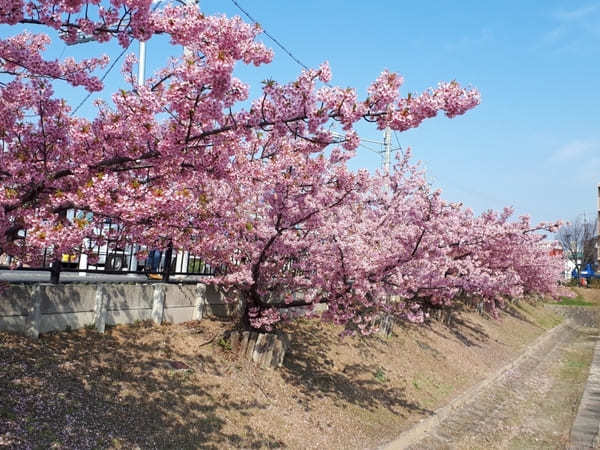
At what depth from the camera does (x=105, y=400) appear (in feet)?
19.4

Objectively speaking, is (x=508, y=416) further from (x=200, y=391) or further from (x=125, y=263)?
(x=125, y=263)

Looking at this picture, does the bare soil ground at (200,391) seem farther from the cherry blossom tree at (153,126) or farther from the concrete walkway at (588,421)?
the concrete walkway at (588,421)

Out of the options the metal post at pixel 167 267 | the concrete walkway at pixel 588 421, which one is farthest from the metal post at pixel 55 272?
the concrete walkway at pixel 588 421

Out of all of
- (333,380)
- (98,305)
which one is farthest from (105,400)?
(333,380)

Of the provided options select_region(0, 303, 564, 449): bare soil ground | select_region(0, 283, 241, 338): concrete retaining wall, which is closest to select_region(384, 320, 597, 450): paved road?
select_region(0, 303, 564, 449): bare soil ground

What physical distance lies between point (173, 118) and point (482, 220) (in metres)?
19.5

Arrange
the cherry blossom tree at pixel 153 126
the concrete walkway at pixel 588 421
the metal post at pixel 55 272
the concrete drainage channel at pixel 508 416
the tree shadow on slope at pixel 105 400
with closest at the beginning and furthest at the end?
the cherry blossom tree at pixel 153 126 → the tree shadow on slope at pixel 105 400 → the metal post at pixel 55 272 → the concrete drainage channel at pixel 508 416 → the concrete walkway at pixel 588 421

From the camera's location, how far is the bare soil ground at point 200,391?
5.38 metres

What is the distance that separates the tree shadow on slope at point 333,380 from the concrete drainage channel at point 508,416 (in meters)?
0.83

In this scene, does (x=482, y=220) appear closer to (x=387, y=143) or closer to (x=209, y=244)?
(x=387, y=143)

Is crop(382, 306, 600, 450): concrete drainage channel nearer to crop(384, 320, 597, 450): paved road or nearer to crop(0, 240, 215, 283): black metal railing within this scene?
crop(384, 320, 597, 450): paved road

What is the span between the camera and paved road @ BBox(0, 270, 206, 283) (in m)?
7.57

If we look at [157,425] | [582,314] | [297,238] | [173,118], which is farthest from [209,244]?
[582,314]

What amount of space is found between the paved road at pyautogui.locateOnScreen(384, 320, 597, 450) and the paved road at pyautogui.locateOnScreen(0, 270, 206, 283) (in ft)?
17.5
